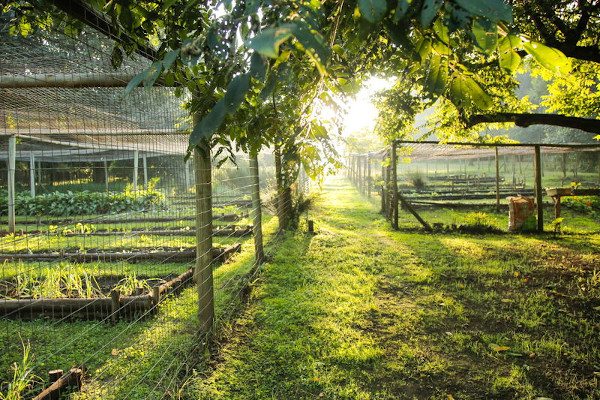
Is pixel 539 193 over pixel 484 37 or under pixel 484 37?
under

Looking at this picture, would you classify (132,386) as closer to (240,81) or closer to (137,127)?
(137,127)

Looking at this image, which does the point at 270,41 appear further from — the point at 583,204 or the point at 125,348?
the point at 583,204

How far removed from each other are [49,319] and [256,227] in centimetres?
275

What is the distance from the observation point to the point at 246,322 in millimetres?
3965

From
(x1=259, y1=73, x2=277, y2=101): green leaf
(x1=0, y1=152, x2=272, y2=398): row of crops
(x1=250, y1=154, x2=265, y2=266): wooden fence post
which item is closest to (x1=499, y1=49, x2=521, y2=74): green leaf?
(x1=259, y1=73, x2=277, y2=101): green leaf

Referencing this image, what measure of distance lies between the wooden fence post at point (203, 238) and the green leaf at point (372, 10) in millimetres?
2550

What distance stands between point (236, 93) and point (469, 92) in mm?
759

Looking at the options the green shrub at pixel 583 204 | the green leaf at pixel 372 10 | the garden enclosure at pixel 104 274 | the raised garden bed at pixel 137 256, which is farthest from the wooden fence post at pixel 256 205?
the green shrub at pixel 583 204

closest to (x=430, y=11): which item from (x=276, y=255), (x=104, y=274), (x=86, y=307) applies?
(x=86, y=307)

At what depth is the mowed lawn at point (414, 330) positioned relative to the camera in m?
2.85

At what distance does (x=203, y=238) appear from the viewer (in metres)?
3.23

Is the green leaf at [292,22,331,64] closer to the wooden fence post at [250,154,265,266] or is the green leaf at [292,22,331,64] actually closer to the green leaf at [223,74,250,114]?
the green leaf at [223,74,250,114]

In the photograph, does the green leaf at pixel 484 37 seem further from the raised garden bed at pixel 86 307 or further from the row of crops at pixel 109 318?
the raised garden bed at pixel 86 307

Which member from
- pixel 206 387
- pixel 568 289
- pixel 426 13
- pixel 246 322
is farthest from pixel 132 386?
pixel 568 289
